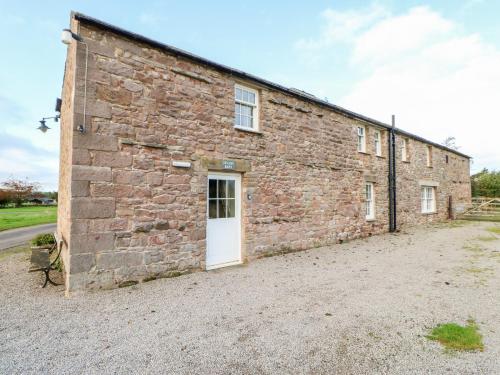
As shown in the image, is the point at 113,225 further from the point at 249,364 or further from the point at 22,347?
the point at 249,364

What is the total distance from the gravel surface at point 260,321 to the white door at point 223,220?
589 millimetres

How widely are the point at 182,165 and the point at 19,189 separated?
57.2 metres

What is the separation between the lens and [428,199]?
17.2 m

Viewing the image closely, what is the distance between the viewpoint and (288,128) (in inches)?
350

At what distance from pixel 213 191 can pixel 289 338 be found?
14.1 ft

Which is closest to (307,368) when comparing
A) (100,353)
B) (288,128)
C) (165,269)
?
(100,353)

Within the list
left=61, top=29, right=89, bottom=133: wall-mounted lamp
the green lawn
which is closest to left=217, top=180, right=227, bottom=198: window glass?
left=61, top=29, right=89, bottom=133: wall-mounted lamp

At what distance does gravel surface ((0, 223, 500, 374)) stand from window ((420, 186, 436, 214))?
34.8ft

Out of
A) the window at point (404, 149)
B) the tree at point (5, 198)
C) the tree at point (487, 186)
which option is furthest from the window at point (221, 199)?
the tree at point (5, 198)

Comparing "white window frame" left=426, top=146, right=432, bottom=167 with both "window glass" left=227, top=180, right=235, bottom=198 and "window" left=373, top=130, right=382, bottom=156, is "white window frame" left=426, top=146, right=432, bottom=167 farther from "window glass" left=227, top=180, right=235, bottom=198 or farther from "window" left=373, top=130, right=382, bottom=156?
"window glass" left=227, top=180, right=235, bottom=198

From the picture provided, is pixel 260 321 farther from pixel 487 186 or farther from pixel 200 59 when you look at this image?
pixel 487 186

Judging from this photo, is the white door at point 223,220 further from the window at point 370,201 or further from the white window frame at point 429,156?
the white window frame at point 429,156

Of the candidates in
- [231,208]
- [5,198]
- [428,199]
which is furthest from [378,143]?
[5,198]

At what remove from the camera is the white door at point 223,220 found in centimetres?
706
